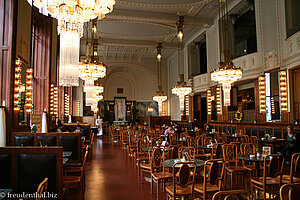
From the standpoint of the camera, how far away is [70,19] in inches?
135

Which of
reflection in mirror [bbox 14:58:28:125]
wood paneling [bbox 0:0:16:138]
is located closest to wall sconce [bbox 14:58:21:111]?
reflection in mirror [bbox 14:58:28:125]

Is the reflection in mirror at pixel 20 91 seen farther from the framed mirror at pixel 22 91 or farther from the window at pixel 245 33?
the window at pixel 245 33

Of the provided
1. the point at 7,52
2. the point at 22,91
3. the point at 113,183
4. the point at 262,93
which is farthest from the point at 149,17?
the point at 113,183

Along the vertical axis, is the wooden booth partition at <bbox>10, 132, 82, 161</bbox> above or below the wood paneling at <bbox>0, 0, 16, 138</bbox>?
below

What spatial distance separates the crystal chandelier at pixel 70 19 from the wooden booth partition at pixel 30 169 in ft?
4.04

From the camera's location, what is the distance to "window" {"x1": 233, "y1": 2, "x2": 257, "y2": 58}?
14498 mm

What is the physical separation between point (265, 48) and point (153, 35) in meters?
9.24

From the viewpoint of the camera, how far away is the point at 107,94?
26109 millimetres

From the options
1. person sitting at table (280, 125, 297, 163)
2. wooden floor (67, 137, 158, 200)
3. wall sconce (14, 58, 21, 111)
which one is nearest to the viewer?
wooden floor (67, 137, 158, 200)

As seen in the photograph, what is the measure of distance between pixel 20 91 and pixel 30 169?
4.10m

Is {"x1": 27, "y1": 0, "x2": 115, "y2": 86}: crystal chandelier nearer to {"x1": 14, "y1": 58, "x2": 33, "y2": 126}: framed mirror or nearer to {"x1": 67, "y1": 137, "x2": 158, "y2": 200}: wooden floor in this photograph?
{"x1": 67, "y1": 137, "x2": 158, "y2": 200}: wooden floor

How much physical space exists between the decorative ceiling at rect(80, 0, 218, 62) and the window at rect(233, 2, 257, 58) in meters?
1.85

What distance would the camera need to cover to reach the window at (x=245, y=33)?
1450 centimetres

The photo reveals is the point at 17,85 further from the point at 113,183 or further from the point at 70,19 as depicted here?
the point at 70,19
